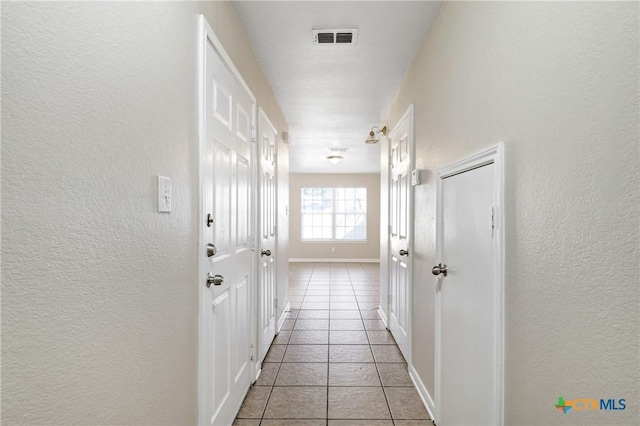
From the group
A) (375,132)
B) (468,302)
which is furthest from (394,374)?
(375,132)

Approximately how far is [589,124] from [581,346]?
0.55m

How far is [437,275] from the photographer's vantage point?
206 centimetres

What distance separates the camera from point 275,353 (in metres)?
3.19

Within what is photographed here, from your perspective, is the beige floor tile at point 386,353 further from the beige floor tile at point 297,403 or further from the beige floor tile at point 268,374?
the beige floor tile at point 268,374

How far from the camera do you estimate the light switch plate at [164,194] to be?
3.87 feet

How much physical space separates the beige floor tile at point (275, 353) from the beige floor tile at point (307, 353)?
5 cm

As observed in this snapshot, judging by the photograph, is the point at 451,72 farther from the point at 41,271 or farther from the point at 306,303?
the point at 306,303

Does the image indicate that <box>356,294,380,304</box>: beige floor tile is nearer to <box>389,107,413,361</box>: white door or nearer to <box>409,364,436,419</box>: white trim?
<box>389,107,413,361</box>: white door

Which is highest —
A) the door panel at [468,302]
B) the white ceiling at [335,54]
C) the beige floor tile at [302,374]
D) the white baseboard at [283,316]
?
the white ceiling at [335,54]

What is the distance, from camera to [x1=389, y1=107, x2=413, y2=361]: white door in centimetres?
284

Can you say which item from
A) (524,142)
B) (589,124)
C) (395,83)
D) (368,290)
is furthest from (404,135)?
(368,290)

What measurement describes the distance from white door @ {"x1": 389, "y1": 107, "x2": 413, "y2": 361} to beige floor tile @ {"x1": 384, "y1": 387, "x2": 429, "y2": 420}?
385mm

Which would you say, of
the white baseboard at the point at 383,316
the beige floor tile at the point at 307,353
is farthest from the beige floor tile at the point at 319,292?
the beige floor tile at the point at 307,353

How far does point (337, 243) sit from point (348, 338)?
643 centimetres
